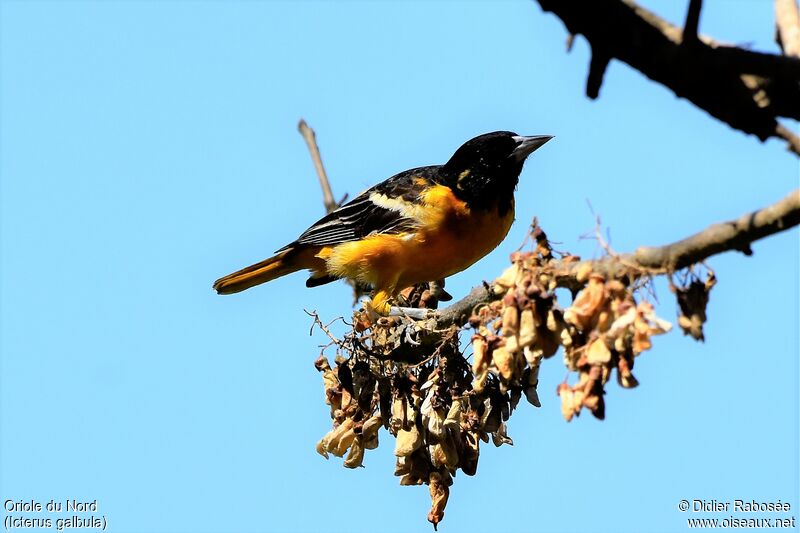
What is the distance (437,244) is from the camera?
6.18 meters

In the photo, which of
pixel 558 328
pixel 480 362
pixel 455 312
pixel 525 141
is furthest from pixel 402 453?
pixel 525 141

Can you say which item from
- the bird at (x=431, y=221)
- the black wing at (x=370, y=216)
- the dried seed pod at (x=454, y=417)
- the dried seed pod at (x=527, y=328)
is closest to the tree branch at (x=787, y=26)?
the dried seed pod at (x=527, y=328)

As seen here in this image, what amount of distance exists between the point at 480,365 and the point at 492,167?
3208 mm

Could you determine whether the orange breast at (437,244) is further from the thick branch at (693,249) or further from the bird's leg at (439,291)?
the thick branch at (693,249)

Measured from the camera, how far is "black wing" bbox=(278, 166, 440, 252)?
650cm

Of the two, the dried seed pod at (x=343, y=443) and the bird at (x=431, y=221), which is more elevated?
the bird at (x=431, y=221)

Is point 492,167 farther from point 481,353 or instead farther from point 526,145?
point 481,353

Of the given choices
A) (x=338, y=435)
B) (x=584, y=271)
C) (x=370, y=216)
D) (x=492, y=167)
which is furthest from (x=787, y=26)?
(x=370, y=216)

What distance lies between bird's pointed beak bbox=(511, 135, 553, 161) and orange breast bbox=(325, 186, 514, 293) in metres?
0.35

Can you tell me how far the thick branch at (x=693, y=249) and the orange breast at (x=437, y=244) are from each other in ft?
9.84

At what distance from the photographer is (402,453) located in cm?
418

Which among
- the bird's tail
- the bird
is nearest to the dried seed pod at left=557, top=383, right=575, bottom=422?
the bird

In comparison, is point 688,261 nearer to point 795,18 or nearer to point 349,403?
point 795,18

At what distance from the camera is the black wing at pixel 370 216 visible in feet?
21.3
